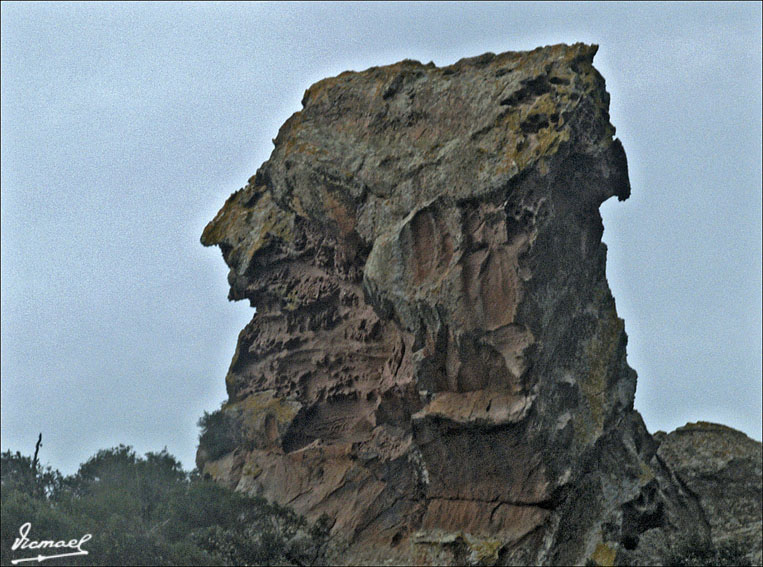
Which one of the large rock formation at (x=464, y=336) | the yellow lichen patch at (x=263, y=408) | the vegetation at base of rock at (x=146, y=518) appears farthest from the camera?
the yellow lichen patch at (x=263, y=408)

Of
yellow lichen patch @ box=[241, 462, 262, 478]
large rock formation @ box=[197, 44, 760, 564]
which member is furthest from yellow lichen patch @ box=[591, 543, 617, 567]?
yellow lichen patch @ box=[241, 462, 262, 478]

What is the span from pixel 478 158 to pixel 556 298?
8.67ft

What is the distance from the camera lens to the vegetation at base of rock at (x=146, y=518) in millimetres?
16500

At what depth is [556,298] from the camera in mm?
17281

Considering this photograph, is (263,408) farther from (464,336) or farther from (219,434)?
(464,336)

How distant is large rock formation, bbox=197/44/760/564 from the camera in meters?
16.8

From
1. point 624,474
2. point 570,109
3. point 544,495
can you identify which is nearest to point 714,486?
point 624,474

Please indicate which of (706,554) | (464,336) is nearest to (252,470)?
(464,336)

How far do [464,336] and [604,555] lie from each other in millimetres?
4076

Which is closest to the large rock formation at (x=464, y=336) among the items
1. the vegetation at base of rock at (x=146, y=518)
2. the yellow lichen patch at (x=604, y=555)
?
the yellow lichen patch at (x=604, y=555)

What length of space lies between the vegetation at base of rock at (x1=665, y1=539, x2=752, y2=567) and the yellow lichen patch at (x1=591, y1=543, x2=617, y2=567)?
4.16 feet

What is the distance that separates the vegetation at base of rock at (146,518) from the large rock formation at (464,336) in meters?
0.77

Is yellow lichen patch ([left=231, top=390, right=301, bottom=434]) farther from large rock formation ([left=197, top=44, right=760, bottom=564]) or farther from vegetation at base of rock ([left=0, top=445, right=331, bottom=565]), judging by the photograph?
vegetation at base of rock ([left=0, top=445, right=331, bottom=565])

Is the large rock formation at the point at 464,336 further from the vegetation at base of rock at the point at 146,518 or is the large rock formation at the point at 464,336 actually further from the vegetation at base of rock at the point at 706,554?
the vegetation at base of rock at the point at 146,518
